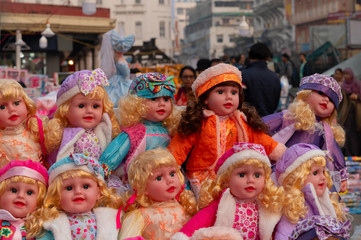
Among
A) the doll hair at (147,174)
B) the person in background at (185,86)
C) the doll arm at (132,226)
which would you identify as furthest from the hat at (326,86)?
the person in background at (185,86)

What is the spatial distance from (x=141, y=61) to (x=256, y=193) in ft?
97.7

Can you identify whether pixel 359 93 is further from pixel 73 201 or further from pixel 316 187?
pixel 73 201

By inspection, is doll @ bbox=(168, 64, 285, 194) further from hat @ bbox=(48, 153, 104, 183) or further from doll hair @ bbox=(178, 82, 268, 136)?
hat @ bbox=(48, 153, 104, 183)

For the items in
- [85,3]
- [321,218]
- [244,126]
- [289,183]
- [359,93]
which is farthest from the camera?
[85,3]

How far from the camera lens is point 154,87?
191 inches

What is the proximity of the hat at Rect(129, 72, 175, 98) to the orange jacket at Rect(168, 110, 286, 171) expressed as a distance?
0.40 metres

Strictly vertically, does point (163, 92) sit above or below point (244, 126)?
above

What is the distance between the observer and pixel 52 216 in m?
3.92

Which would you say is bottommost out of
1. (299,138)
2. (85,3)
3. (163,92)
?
(299,138)

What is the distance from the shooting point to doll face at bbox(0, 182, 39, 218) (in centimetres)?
392

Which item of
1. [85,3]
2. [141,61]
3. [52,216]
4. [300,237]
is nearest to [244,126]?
[300,237]

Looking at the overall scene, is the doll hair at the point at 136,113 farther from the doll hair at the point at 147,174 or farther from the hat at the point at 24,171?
the hat at the point at 24,171

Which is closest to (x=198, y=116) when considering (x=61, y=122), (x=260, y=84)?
(x=61, y=122)

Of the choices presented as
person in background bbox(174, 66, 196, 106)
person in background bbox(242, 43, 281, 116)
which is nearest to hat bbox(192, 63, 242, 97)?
person in background bbox(242, 43, 281, 116)
